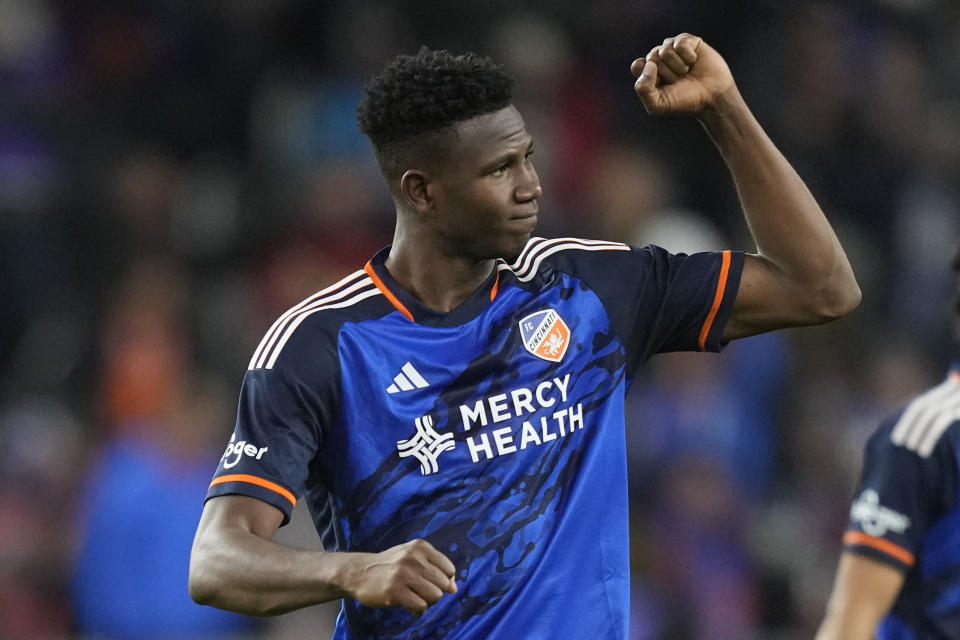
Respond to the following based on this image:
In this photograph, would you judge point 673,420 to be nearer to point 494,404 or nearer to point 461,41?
point 461,41

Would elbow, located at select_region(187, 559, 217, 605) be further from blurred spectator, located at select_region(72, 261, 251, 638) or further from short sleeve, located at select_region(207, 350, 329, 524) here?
blurred spectator, located at select_region(72, 261, 251, 638)

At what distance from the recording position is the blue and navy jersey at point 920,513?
423 cm

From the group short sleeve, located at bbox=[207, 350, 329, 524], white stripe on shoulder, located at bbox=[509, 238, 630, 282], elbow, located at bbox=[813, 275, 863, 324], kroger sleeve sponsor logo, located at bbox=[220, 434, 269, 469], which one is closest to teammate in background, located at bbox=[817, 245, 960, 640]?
elbow, located at bbox=[813, 275, 863, 324]

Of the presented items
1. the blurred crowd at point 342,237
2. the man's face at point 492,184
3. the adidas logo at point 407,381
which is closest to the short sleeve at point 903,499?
the man's face at point 492,184

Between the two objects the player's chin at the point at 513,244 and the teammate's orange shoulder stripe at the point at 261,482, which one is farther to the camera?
the player's chin at the point at 513,244

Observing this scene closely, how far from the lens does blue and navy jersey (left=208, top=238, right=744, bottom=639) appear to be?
12.1ft

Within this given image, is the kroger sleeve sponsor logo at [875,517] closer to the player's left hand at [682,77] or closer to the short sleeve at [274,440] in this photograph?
the player's left hand at [682,77]

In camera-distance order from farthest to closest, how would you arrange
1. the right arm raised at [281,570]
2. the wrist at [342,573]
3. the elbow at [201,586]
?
the elbow at [201,586], the wrist at [342,573], the right arm raised at [281,570]

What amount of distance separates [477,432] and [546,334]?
0.33 meters

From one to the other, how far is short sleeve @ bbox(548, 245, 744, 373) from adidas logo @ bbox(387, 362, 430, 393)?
0.53m

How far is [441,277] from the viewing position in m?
3.95

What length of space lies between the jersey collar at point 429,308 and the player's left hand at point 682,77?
0.62 m

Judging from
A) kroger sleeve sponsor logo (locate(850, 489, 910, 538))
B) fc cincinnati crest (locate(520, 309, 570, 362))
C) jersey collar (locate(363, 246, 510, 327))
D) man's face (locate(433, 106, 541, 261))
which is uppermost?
man's face (locate(433, 106, 541, 261))

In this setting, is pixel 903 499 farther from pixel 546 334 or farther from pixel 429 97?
pixel 429 97
